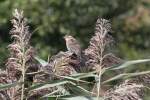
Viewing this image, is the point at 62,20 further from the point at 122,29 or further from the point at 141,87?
the point at 141,87

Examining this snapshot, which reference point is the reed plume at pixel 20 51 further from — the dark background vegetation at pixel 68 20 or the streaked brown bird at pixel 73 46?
the dark background vegetation at pixel 68 20

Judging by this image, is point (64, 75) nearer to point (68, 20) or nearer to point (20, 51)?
point (20, 51)

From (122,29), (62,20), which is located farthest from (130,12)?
(62,20)

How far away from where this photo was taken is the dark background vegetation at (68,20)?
12.5 meters

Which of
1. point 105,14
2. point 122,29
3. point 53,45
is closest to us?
point 53,45

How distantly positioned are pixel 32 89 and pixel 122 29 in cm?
1349

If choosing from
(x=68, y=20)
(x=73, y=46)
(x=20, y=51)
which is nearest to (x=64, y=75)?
(x=20, y=51)

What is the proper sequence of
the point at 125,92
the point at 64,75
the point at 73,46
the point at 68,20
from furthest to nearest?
the point at 68,20 → the point at 73,46 → the point at 64,75 → the point at 125,92

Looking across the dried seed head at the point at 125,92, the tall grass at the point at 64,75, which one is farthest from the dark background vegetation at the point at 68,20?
the dried seed head at the point at 125,92

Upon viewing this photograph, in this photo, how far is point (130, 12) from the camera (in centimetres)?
1641

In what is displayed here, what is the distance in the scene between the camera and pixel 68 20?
13633 millimetres

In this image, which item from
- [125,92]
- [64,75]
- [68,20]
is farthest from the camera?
[68,20]

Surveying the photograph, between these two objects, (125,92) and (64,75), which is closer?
(125,92)

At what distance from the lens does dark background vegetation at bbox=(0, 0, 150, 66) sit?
12492 mm
